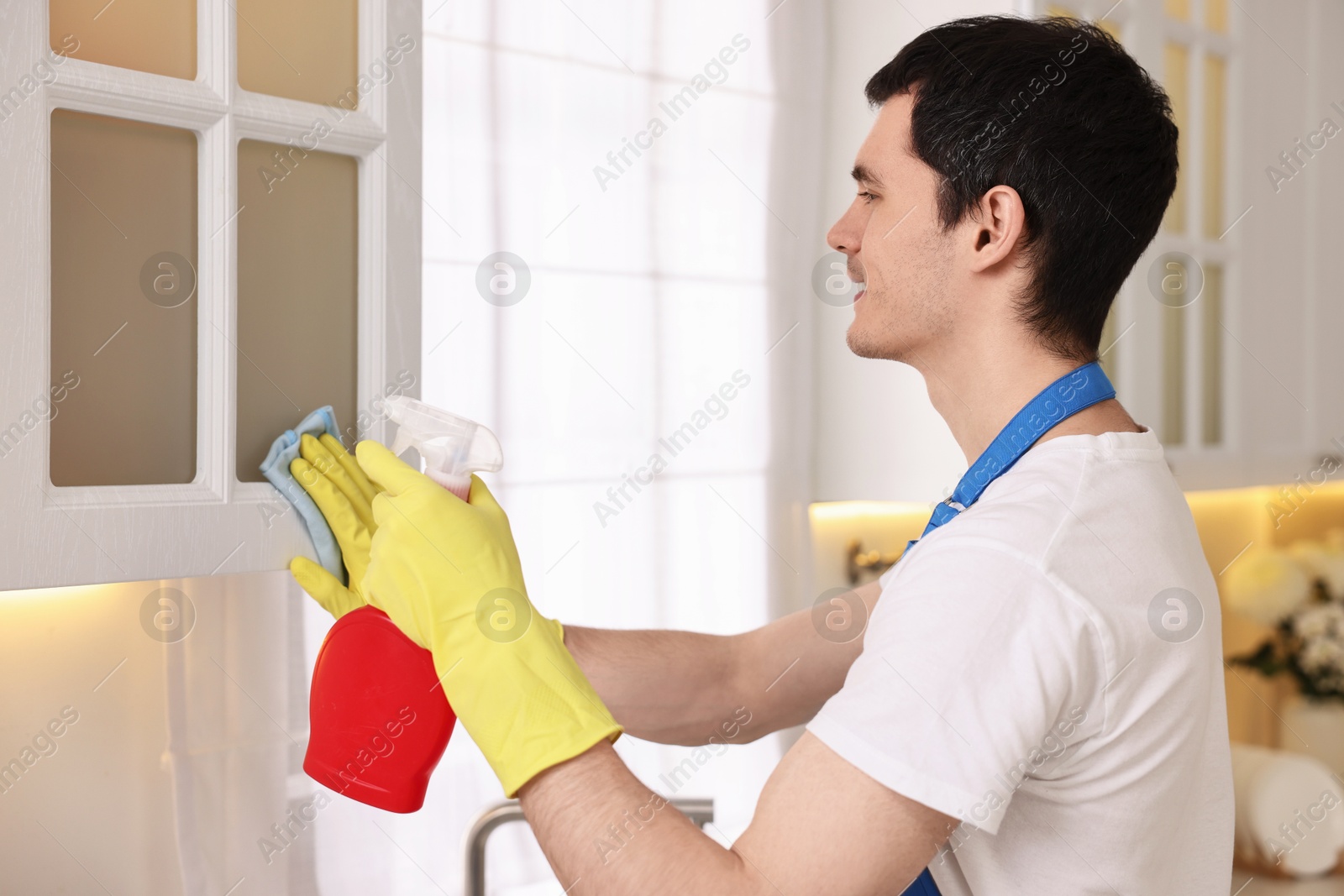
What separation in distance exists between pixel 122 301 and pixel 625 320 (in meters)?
0.88

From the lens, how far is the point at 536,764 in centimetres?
71

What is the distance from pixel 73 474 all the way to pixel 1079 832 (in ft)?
2.44

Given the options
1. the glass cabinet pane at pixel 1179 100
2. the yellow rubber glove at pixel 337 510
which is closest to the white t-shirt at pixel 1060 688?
the yellow rubber glove at pixel 337 510

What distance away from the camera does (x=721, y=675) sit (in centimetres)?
110

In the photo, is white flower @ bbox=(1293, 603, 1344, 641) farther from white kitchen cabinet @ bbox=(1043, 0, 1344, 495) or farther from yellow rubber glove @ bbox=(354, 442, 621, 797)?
yellow rubber glove @ bbox=(354, 442, 621, 797)

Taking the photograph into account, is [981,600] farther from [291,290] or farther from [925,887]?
[291,290]

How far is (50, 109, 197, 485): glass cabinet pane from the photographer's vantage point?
27.7 inches

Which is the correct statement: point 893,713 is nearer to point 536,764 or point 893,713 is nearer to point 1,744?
point 536,764

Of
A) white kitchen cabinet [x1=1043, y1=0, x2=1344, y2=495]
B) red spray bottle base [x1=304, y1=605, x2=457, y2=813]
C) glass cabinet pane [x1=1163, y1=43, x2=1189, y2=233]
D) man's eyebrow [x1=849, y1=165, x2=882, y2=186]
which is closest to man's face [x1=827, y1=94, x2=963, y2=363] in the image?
man's eyebrow [x1=849, y1=165, x2=882, y2=186]

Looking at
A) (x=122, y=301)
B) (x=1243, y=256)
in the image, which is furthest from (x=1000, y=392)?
(x=1243, y=256)

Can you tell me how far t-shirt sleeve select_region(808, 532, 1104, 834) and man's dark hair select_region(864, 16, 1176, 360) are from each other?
29cm

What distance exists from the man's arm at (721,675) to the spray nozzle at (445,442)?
310 mm

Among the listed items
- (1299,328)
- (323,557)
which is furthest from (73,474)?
(1299,328)

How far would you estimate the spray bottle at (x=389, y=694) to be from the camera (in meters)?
0.74
